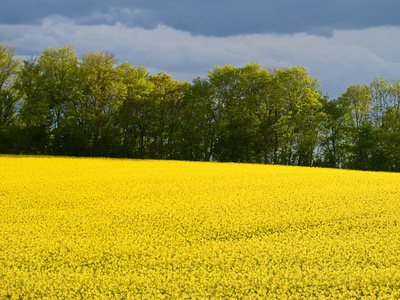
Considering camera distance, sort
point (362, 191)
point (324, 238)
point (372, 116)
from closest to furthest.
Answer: point (324, 238) < point (362, 191) < point (372, 116)

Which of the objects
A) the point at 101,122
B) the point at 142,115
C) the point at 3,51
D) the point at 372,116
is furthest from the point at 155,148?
the point at 372,116

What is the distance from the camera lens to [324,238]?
1046 cm

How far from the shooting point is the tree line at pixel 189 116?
45312mm

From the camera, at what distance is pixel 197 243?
32.4ft

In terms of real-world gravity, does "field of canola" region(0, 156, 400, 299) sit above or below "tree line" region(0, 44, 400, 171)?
below

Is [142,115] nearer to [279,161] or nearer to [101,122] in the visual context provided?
[101,122]

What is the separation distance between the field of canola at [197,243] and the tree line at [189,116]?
29.4 m

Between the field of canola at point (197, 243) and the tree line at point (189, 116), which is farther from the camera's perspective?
the tree line at point (189, 116)

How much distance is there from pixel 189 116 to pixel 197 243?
38.8m

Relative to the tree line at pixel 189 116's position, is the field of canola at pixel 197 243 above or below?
below

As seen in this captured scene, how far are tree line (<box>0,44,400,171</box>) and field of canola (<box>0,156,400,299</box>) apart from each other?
96.4 ft

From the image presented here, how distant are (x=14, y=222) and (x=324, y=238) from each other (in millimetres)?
10392

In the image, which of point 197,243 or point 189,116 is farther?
point 189,116

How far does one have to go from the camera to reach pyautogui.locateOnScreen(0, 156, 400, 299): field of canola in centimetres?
752
